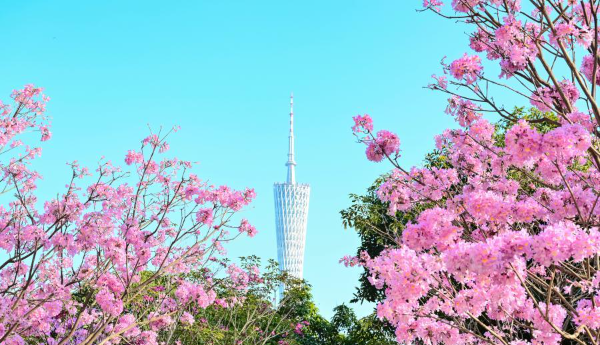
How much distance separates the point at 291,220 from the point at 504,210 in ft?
223

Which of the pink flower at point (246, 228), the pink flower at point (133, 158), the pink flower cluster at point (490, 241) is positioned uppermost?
the pink flower at point (133, 158)

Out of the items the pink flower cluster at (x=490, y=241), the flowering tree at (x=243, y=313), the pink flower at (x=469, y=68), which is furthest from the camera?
the flowering tree at (x=243, y=313)

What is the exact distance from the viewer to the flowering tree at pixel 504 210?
2.73 m

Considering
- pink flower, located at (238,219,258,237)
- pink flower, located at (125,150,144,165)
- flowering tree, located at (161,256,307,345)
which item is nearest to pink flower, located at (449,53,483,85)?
pink flower, located at (238,219,258,237)

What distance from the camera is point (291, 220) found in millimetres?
71438

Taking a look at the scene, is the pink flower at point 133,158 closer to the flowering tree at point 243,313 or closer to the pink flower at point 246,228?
the pink flower at point 246,228

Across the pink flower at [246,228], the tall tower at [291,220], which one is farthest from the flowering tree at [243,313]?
the tall tower at [291,220]

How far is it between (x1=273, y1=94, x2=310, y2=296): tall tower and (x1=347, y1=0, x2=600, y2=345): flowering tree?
6565 cm

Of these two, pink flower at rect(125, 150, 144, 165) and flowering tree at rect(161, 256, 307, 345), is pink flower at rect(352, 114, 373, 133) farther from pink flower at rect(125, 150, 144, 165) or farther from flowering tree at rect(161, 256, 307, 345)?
flowering tree at rect(161, 256, 307, 345)

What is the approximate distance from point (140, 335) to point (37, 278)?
4.41 feet

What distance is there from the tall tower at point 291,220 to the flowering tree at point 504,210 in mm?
65650

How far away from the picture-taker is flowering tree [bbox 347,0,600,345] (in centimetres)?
273

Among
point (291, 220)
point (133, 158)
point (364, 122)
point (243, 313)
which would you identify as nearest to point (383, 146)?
point (364, 122)

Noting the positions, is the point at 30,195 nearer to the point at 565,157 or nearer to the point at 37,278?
the point at 37,278
